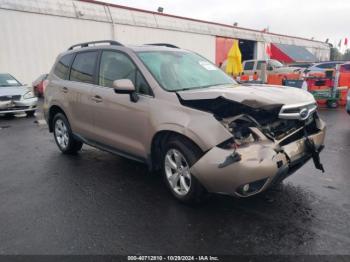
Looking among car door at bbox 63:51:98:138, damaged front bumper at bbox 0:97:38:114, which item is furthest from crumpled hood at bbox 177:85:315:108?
damaged front bumper at bbox 0:97:38:114

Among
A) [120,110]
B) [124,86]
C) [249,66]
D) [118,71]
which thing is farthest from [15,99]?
[249,66]

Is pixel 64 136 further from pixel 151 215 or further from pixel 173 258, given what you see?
pixel 173 258

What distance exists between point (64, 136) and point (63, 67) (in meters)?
1.26

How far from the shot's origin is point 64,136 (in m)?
6.13

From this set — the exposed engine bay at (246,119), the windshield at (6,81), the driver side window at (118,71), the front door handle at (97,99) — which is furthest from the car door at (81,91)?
the windshield at (6,81)

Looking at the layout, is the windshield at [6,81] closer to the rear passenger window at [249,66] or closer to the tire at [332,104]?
the tire at [332,104]

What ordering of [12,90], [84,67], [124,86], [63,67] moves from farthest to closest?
[12,90] < [63,67] < [84,67] < [124,86]

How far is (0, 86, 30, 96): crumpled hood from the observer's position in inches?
435

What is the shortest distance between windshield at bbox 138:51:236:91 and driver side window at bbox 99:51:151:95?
0.18 meters

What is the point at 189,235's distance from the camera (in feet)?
10.5

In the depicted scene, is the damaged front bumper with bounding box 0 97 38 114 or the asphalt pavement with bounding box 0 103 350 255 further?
the damaged front bumper with bounding box 0 97 38 114

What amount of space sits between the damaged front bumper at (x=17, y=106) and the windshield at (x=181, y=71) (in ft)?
26.9

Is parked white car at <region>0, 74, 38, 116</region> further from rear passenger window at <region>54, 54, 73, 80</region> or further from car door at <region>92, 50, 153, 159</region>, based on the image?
car door at <region>92, 50, 153, 159</region>

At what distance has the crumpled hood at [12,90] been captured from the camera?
11039 millimetres
